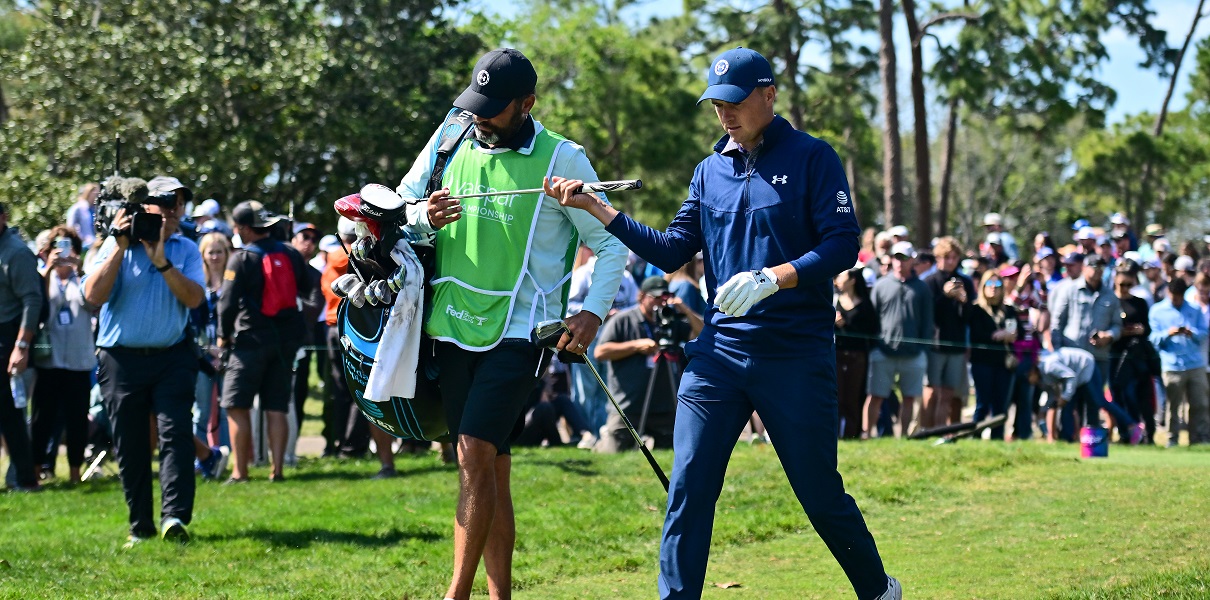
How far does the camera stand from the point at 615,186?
4832 millimetres

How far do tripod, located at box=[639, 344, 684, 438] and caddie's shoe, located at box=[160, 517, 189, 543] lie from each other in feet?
15.8

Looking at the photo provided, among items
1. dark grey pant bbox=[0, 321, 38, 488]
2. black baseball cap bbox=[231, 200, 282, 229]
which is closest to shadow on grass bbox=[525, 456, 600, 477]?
black baseball cap bbox=[231, 200, 282, 229]

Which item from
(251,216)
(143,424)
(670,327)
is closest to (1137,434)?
(670,327)

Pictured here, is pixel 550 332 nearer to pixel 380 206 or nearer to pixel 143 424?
pixel 380 206

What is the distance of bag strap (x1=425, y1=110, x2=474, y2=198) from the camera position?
568cm

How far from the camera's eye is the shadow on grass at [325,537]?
792cm

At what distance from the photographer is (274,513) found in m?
9.14

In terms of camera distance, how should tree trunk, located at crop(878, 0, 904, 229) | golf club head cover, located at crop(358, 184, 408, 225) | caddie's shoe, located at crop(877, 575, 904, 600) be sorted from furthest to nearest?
tree trunk, located at crop(878, 0, 904, 229) → golf club head cover, located at crop(358, 184, 408, 225) → caddie's shoe, located at crop(877, 575, 904, 600)

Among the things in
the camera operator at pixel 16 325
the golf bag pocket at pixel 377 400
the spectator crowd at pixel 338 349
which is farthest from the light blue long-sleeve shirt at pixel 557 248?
the camera operator at pixel 16 325

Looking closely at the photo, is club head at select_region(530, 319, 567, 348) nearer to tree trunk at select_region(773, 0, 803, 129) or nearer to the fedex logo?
the fedex logo

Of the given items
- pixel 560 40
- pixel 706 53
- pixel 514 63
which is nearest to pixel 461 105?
pixel 514 63

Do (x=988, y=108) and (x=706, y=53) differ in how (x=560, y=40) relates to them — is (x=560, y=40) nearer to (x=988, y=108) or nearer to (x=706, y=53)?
(x=706, y=53)

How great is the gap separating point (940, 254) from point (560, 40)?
28.5 meters

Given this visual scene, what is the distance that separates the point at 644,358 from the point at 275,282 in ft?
10.5
